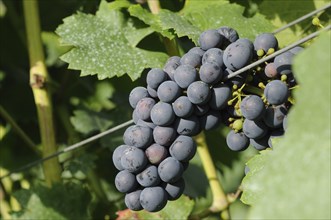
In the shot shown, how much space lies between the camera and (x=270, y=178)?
26.2 inches

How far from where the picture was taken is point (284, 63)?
98cm

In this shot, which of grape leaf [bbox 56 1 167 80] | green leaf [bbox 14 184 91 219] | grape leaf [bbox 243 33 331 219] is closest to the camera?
grape leaf [bbox 243 33 331 219]

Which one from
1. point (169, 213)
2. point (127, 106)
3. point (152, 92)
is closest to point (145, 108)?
point (152, 92)

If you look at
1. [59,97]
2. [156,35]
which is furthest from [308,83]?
[59,97]

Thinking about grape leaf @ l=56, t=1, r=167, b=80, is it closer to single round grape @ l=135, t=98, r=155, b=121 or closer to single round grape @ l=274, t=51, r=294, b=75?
single round grape @ l=135, t=98, r=155, b=121

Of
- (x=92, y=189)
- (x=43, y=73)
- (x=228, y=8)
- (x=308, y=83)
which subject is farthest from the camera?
(x=92, y=189)

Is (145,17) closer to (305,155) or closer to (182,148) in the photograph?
(182,148)

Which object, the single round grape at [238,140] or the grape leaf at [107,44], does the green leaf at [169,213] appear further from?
the single round grape at [238,140]

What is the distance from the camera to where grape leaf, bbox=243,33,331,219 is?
637mm

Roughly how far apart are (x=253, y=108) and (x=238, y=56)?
89 millimetres

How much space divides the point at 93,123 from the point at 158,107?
3.39ft

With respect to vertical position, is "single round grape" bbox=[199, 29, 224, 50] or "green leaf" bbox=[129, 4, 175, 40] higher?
"single round grape" bbox=[199, 29, 224, 50]

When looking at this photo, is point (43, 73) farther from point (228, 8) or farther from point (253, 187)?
point (253, 187)

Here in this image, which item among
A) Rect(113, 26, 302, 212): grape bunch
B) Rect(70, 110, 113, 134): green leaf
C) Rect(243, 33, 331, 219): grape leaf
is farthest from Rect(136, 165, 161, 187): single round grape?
Rect(70, 110, 113, 134): green leaf
